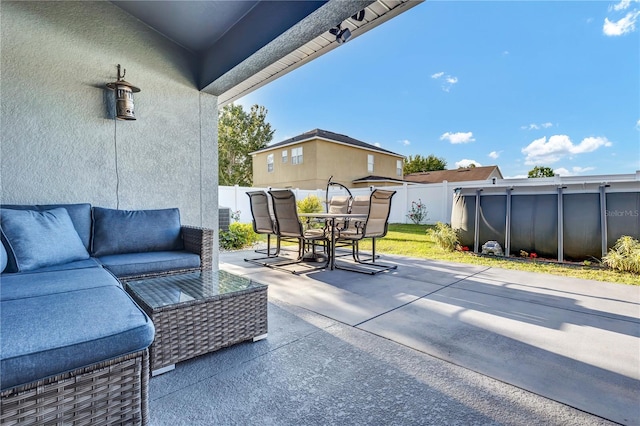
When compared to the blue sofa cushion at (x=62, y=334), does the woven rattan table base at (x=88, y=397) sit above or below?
below

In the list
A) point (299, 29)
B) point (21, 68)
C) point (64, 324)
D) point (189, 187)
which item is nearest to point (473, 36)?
point (299, 29)

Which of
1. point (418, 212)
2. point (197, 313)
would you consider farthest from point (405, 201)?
point (197, 313)

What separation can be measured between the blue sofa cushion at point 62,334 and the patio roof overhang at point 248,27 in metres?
2.60

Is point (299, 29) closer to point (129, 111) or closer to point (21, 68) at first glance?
point (129, 111)

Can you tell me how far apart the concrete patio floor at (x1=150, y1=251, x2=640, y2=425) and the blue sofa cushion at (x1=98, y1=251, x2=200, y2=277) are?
95 cm

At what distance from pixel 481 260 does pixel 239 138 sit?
18297mm

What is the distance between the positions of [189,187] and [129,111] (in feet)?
3.70

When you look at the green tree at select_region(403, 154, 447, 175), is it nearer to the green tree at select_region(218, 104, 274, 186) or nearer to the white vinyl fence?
the green tree at select_region(218, 104, 274, 186)

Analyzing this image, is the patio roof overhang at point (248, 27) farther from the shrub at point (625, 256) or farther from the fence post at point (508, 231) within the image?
the shrub at point (625, 256)

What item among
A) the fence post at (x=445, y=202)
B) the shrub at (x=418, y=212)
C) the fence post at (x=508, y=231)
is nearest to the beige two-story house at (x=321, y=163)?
the shrub at (x=418, y=212)

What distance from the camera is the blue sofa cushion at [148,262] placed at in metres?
2.58

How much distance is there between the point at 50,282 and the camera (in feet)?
6.04

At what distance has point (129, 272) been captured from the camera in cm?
260

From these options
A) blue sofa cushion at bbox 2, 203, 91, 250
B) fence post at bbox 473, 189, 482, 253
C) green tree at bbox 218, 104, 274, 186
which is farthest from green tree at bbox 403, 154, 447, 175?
blue sofa cushion at bbox 2, 203, 91, 250
